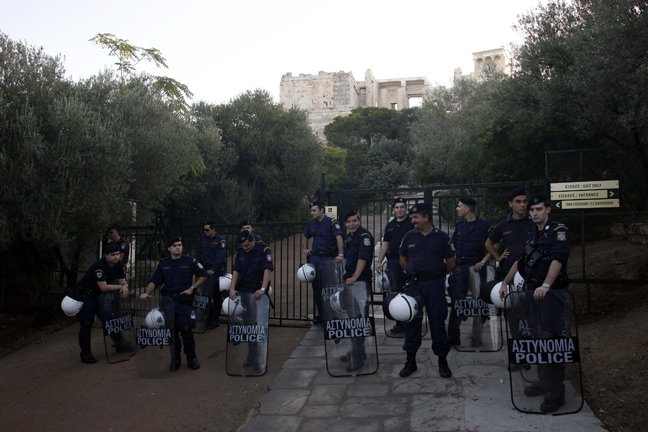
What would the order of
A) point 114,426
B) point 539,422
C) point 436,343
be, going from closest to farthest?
point 539,422, point 114,426, point 436,343

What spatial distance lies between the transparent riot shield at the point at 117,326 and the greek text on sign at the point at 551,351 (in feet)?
17.2

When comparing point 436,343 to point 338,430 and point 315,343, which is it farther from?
point 315,343

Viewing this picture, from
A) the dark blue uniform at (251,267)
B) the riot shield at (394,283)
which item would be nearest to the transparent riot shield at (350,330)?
the dark blue uniform at (251,267)

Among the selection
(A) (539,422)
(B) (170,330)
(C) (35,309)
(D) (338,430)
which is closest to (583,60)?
(A) (539,422)

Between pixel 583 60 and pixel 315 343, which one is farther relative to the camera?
pixel 583 60

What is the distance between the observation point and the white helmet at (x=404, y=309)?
5.12m

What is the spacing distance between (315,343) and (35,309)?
6.26 metres

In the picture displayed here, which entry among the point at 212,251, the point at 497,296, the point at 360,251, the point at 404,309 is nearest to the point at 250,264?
the point at 360,251

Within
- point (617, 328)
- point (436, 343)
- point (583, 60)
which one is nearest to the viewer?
point (436, 343)

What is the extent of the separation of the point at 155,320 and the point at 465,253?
3.95m

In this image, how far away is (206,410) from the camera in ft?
16.5

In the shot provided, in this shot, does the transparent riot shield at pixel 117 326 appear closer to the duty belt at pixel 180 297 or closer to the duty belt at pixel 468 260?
the duty belt at pixel 180 297

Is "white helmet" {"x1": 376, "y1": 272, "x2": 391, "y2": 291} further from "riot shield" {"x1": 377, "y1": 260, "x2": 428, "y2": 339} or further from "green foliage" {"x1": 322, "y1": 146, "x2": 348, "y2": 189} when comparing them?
"green foliage" {"x1": 322, "y1": 146, "x2": 348, "y2": 189}

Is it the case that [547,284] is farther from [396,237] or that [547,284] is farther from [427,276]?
[396,237]
